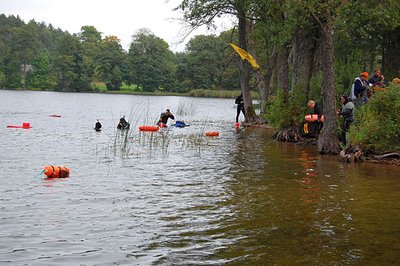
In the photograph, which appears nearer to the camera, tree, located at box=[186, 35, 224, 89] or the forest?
the forest

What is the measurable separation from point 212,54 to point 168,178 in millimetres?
108233

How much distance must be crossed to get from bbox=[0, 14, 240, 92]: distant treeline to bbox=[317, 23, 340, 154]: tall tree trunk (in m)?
96.6

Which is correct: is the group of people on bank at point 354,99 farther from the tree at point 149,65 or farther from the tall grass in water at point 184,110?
the tree at point 149,65

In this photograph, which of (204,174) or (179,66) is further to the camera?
(179,66)

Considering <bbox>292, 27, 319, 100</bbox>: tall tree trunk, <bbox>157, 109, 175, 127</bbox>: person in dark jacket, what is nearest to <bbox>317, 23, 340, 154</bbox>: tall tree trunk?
<bbox>292, 27, 319, 100</bbox>: tall tree trunk

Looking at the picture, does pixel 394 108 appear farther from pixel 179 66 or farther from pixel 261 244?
pixel 179 66

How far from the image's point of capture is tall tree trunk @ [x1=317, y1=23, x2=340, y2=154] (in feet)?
65.5

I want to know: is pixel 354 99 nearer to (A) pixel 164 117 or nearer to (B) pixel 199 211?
(B) pixel 199 211

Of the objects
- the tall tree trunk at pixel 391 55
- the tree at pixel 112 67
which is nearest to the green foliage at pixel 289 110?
the tall tree trunk at pixel 391 55

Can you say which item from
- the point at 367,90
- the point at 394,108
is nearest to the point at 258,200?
the point at 394,108

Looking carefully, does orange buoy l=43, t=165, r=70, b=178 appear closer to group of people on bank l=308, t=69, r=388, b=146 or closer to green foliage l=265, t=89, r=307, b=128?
group of people on bank l=308, t=69, r=388, b=146

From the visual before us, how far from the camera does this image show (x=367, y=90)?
71.3 feet

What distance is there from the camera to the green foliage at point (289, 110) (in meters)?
A: 24.8

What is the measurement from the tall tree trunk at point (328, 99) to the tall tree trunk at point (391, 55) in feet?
51.8
